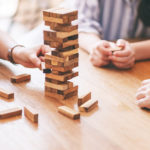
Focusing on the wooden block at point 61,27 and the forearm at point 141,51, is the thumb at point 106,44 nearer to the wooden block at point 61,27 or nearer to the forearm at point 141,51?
the forearm at point 141,51

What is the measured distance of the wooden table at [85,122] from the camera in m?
1.06

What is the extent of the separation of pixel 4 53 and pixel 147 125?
2.99 feet

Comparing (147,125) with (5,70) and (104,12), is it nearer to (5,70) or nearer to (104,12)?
(5,70)

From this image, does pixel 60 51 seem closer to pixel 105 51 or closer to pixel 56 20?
pixel 56 20

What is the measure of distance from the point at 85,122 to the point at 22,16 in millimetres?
2372

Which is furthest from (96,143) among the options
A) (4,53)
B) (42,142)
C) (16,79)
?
(4,53)

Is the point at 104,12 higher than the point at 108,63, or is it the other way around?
the point at 104,12

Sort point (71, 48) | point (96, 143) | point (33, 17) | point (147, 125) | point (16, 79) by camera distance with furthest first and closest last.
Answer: point (33, 17)
point (16, 79)
point (71, 48)
point (147, 125)
point (96, 143)

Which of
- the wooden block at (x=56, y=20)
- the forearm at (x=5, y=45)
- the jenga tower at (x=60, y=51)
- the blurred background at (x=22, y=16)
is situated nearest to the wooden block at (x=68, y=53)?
the jenga tower at (x=60, y=51)

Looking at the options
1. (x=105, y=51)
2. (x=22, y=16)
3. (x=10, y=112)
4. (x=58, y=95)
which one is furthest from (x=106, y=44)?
(x=22, y=16)

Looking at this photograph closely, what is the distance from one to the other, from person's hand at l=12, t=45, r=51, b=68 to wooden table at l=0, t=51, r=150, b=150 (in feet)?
0.18

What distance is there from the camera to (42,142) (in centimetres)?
106

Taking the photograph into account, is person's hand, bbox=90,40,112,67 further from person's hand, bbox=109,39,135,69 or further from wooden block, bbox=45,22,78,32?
wooden block, bbox=45,22,78,32

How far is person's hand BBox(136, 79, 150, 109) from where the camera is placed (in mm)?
1310
